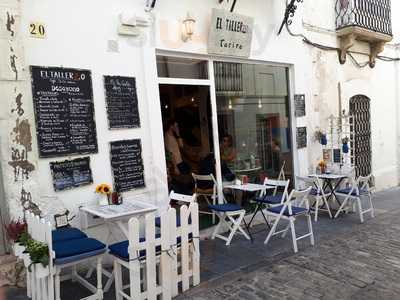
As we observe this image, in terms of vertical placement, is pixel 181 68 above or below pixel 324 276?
above

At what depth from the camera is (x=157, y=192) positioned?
16.4ft

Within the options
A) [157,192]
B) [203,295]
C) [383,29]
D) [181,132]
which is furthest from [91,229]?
[383,29]

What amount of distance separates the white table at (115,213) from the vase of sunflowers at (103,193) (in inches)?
3.1

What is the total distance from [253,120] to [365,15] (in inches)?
157

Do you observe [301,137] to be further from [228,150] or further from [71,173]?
[71,173]

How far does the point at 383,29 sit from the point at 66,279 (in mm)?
8725

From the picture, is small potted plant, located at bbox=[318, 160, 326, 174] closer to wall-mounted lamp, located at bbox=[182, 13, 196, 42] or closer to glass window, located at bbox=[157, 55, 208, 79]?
glass window, located at bbox=[157, 55, 208, 79]

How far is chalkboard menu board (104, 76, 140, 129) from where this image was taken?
4543 millimetres

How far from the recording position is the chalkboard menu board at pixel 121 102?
4543mm

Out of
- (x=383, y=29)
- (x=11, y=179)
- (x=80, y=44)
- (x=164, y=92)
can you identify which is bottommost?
(x=11, y=179)

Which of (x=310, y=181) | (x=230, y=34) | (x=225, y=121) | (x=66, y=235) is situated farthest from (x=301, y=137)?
(x=66, y=235)

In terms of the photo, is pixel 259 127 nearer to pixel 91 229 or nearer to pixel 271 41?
pixel 271 41

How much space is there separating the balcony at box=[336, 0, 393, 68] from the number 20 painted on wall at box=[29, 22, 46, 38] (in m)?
6.26

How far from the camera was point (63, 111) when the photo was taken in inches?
164
